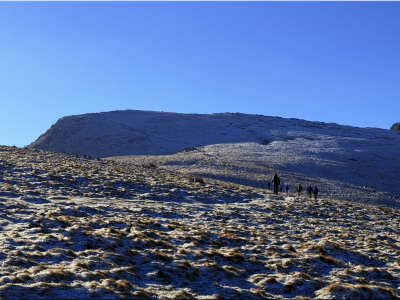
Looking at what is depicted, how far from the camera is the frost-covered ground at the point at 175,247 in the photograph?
848 cm

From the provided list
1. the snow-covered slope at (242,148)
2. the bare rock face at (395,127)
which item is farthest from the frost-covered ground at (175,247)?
the bare rock face at (395,127)

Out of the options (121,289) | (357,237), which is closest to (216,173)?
(357,237)

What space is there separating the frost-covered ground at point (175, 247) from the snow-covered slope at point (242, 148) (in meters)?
21.5

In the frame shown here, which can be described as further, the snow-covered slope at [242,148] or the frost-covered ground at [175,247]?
the snow-covered slope at [242,148]

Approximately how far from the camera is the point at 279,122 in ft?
326

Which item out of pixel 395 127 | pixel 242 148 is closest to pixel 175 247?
pixel 242 148

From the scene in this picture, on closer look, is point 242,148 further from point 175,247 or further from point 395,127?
point 395,127

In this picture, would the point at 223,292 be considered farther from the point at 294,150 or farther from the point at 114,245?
the point at 294,150

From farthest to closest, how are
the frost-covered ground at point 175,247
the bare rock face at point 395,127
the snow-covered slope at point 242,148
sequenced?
1. the bare rock face at point 395,127
2. the snow-covered slope at point 242,148
3. the frost-covered ground at point 175,247

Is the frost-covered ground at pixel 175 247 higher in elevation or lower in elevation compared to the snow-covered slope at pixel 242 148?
lower

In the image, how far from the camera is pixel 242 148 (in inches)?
2463

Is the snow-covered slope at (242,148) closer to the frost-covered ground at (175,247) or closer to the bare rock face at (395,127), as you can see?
Answer: the bare rock face at (395,127)

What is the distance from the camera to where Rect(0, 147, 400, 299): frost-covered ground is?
8.48 metres

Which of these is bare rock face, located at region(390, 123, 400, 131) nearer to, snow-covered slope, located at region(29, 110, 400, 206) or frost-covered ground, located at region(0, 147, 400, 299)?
snow-covered slope, located at region(29, 110, 400, 206)
